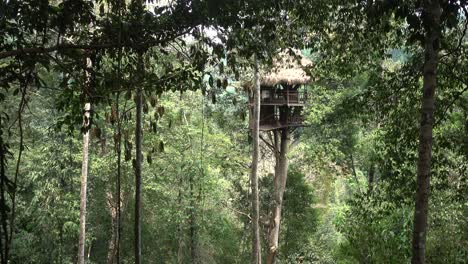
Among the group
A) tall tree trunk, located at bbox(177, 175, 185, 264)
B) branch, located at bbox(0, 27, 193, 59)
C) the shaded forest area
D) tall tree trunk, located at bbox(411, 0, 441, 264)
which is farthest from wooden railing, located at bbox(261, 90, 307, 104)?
tall tree trunk, located at bbox(411, 0, 441, 264)

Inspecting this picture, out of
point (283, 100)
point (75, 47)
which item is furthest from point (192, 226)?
point (75, 47)

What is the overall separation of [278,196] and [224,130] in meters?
2.11

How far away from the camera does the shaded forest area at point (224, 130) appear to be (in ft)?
9.00

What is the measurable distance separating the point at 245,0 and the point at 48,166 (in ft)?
25.4

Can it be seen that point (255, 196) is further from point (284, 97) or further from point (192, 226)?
point (192, 226)

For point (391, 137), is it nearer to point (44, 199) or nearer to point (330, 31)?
point (330, 31)

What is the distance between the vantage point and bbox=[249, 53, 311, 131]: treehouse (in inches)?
417

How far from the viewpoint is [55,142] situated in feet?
30.9

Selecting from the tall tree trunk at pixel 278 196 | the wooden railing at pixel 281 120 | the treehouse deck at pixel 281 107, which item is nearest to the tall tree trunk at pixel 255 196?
the treehouse deck at pixel 281 107

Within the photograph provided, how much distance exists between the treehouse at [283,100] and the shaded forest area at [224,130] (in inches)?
4.6

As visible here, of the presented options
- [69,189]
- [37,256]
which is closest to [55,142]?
[69,189]

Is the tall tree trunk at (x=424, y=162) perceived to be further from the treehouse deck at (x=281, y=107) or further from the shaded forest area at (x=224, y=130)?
the treehouse deck at (x=281, y=107)

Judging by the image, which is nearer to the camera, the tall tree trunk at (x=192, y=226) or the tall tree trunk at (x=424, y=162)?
the tall tree trunk at (x=424, y=162)

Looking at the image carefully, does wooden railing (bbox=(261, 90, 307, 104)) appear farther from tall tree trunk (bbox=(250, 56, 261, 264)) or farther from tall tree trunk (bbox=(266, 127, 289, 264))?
tall tree trunk (bbox=(250, 56, 261, 264))
